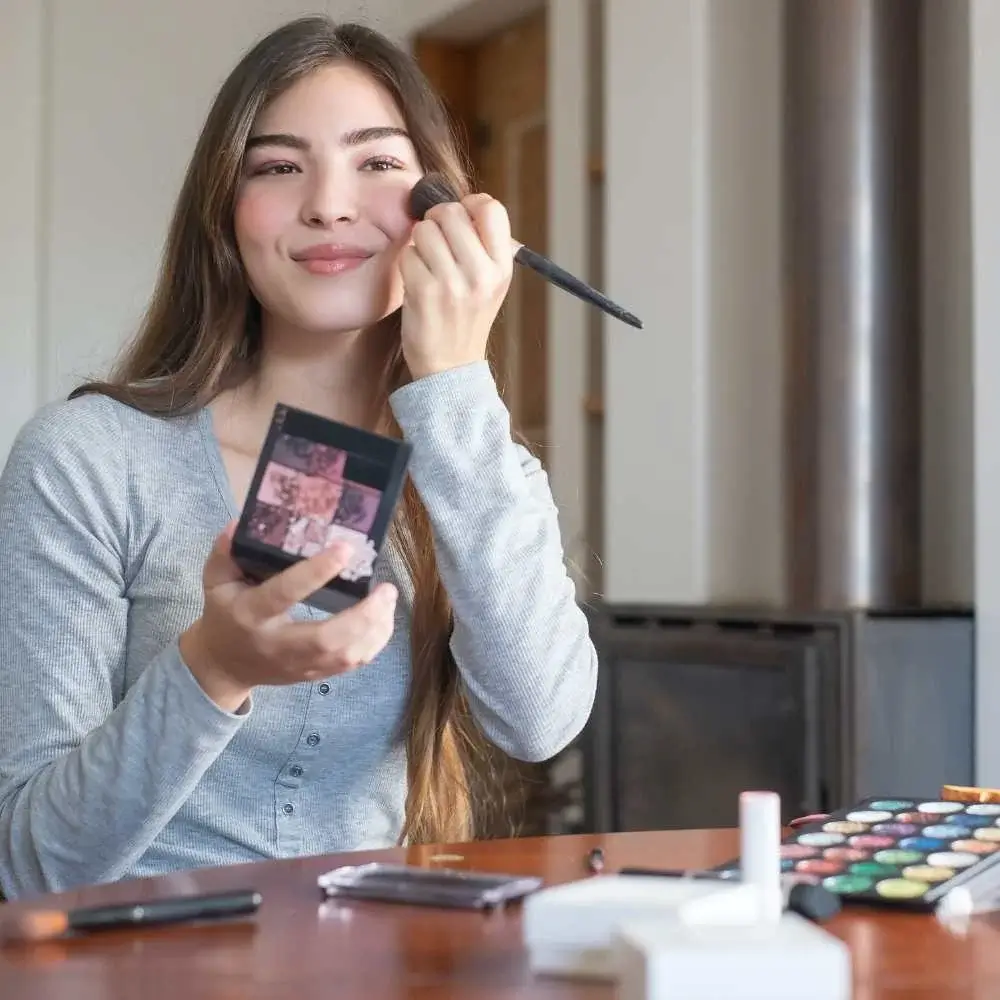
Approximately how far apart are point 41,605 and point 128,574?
0.29 feet

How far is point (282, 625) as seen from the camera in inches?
33.4

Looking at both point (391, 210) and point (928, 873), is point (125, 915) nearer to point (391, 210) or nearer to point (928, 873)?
point (928, 873)

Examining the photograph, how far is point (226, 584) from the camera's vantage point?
859 millimetres

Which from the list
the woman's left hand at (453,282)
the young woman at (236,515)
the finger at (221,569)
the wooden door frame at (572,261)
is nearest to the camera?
the finger at (221,569)

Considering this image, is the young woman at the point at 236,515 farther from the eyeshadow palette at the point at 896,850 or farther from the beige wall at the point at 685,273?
the beige wall at the point at 685,273

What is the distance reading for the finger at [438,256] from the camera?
1.14 metres

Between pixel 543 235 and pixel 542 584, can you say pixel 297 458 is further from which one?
pixel 543 235

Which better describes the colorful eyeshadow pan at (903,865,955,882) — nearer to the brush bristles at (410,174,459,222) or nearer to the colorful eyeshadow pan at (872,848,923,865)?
the colorful eyeshadow pan at (872,848,923,865)

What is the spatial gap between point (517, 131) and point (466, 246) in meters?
2.86

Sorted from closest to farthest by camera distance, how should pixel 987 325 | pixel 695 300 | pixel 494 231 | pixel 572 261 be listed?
1. pixel 494 231
2. pixel 987 325
3. pixel 695 300
4. pixel 572 261

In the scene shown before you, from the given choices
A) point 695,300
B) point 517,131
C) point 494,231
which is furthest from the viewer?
point 517,131

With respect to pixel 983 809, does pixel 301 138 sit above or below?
above

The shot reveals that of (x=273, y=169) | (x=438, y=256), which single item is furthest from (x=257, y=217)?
(x=438, y=256)

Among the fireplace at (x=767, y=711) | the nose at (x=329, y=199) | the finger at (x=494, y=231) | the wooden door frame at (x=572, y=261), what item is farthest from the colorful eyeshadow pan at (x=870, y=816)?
the wooden door frame at (x=572, y=261)
